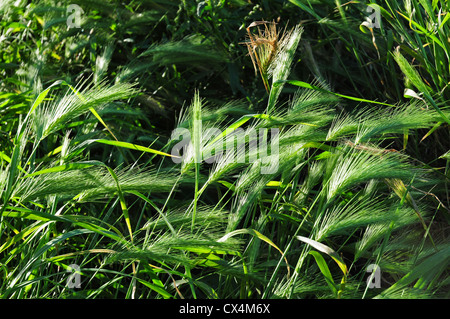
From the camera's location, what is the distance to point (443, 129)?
137 cm

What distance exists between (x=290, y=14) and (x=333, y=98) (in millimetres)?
470

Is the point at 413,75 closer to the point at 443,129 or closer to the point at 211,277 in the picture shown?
the point at 443,129

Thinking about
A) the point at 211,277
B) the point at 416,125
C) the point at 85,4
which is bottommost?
the point at 211,277

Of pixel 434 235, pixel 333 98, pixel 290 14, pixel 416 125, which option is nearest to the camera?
pixel 416 125

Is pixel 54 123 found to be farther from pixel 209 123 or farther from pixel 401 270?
pixel 401 270

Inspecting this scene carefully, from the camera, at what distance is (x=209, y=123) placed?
1.07 metres

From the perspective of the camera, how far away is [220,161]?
3.10 ft

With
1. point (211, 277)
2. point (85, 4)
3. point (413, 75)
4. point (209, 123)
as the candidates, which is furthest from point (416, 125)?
point (85, 4)

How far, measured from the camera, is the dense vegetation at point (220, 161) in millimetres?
906

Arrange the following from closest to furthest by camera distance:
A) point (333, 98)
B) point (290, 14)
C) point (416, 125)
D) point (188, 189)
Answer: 1. point (416, 125)
2. point (333, 98)
3. point (188, 189)
4. point (290, 14)

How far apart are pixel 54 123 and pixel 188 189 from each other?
1.54 ft

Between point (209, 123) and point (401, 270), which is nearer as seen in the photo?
point (401, 270)

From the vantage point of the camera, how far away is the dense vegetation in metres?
0.91
